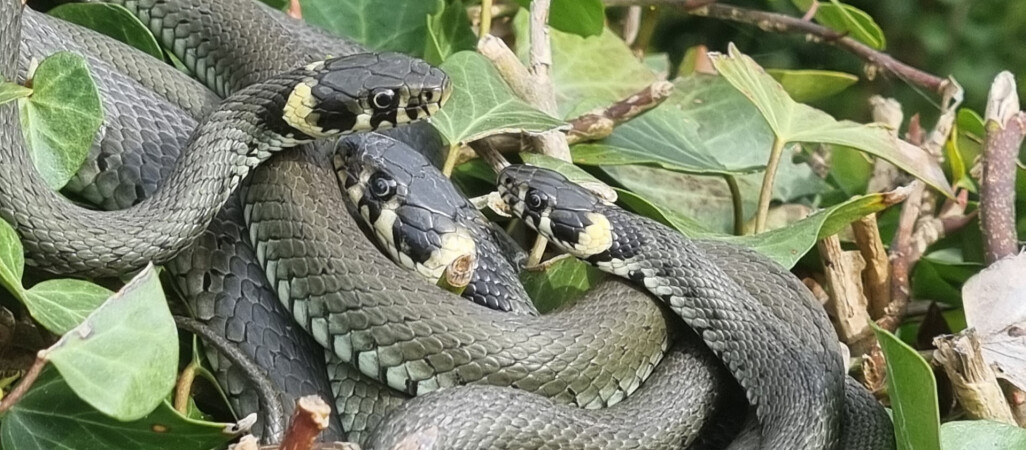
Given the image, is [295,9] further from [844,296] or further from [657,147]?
[844,296]

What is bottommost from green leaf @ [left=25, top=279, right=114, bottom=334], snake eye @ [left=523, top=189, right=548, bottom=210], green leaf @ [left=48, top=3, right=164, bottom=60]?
snake eye @ [left=523, top=189, right=548, bottom=210]

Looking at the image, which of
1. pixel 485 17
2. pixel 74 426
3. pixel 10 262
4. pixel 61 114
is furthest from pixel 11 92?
A: pixel 485 17

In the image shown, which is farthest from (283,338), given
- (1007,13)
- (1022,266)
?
(1007,13)

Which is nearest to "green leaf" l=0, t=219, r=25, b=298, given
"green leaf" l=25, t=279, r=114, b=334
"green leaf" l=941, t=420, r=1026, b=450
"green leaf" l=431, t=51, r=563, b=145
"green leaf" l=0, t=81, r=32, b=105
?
"green leaf" l=25, t=279, r=114, b=334

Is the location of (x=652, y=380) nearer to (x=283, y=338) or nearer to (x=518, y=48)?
(x=283, y=338)

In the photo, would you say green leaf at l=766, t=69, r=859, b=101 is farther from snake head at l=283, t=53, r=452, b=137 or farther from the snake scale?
snake head at l=283, t=53, r=452, b=137

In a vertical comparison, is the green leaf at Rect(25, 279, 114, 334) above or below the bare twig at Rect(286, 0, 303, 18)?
below
